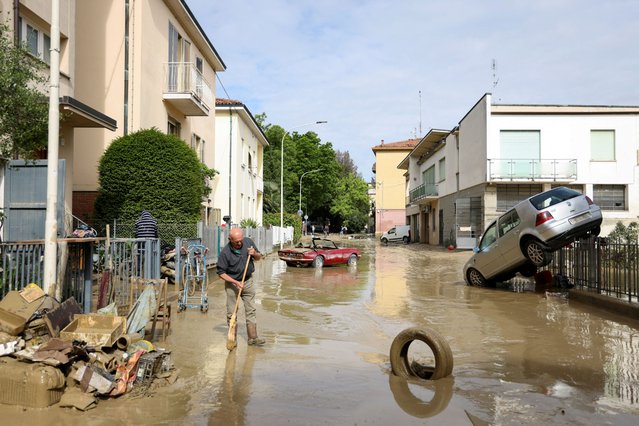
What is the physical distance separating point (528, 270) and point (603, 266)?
357 cm

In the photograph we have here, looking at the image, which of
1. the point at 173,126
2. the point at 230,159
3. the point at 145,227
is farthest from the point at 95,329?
the point at 230,159

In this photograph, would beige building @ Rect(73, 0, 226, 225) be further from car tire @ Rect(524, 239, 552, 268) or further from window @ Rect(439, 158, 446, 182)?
window @ Rect(439, 158, 446, 182)

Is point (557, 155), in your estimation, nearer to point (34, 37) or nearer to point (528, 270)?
point (528, 270)

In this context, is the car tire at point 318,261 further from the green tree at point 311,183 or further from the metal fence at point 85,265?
the green tree at point 311,183

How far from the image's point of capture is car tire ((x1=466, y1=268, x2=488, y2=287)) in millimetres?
14539

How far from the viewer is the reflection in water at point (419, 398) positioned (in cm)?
482

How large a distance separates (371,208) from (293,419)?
90043 mm

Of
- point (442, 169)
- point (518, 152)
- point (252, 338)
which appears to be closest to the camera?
point (252, 338)

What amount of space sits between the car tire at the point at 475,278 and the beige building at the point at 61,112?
10.6 meters

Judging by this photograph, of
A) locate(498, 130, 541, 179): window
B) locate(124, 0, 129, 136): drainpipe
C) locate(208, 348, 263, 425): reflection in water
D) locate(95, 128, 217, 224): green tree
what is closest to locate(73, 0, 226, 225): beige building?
locate(124, 0, 129, 136): drainpipe

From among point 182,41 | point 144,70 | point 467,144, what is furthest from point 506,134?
point 144,70

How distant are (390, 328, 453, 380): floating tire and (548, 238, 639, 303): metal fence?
226 inches

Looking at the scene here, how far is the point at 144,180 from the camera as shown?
14312 millimetres

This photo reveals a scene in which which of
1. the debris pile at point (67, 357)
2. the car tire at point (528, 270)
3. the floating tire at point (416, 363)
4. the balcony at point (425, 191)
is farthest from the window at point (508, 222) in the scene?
the balcony at point (425, 191)
